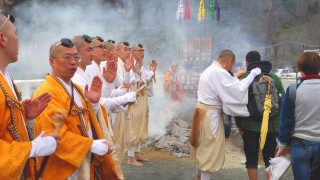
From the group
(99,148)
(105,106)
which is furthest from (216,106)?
(99,148)

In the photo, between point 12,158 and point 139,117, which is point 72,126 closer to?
point 12,158

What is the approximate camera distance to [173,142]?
743 centimetres

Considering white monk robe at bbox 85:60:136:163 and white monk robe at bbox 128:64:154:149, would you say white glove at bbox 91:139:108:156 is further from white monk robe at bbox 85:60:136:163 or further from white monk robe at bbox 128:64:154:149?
white monk robe at bbox 128:64:154:149

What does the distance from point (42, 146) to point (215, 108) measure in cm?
309

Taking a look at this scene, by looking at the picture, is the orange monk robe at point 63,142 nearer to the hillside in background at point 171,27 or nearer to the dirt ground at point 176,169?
the dirt ground at point 176,169

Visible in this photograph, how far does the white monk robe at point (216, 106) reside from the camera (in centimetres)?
476

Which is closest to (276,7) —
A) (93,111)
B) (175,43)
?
(175,43)

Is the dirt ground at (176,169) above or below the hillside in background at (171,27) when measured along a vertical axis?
below

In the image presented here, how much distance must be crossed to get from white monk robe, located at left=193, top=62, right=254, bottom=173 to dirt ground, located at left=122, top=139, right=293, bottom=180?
834mm

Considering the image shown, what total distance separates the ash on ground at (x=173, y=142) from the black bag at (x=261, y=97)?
2.54 m

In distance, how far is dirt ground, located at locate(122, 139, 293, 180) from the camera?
18.7 ft

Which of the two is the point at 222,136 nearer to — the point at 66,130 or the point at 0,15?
the point at 66,130

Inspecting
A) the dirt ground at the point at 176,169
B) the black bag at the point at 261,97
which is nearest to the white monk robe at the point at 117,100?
the dirt ground at the point at 176,169

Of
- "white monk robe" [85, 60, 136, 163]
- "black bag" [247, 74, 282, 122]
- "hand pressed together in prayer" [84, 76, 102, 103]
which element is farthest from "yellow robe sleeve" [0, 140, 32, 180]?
"black bag" [247, 74, 282, 122]
